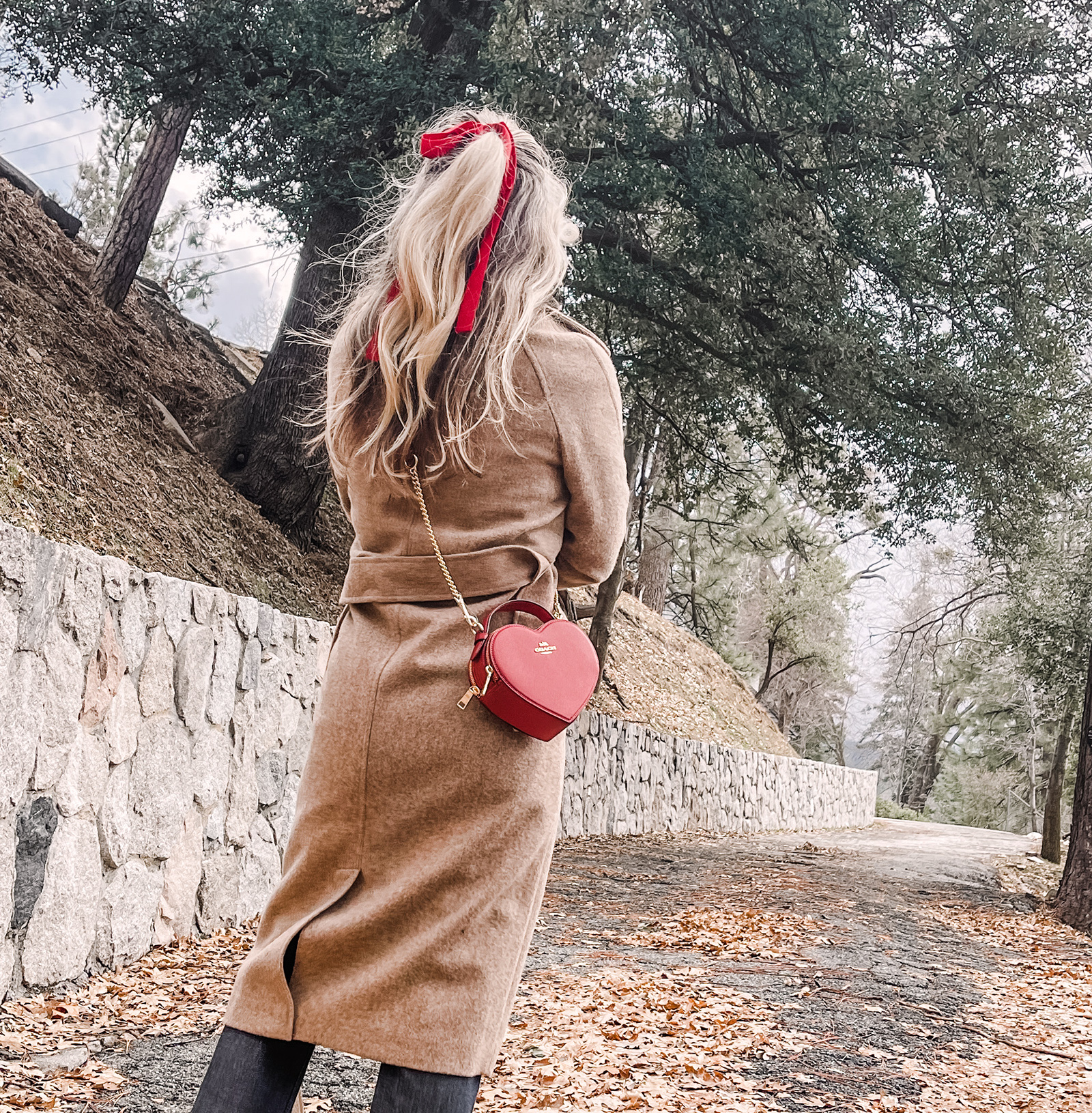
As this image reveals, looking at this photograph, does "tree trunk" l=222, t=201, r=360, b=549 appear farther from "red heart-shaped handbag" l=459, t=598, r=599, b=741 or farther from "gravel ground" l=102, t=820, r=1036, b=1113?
"red heart-shaped handbag" l=459, t=598, r=599, b=741

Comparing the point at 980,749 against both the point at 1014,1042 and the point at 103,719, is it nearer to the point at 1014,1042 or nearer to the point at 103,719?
the point at 1014,1042

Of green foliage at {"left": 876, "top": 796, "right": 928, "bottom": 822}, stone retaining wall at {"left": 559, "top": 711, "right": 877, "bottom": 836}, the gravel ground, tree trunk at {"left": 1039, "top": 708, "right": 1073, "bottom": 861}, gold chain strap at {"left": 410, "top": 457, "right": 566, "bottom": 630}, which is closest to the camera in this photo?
gold chain strap at {"left": 410, "top": 457, "right": 566, "bottom": 630}

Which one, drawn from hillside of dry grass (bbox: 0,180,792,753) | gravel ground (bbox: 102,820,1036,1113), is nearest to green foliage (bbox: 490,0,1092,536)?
hillside of dry grass (bbox: 0,180,792,753)

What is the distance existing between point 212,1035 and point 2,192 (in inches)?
380

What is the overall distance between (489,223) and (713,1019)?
3.27 metres

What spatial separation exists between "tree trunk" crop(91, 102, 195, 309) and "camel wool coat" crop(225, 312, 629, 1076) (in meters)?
9.57

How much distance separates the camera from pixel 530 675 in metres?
1.52

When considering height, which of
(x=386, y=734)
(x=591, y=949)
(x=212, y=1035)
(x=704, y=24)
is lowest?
(x=212, y=1035)

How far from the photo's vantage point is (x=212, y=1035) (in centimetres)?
335

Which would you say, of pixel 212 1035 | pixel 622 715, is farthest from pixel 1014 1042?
pixel 622 715

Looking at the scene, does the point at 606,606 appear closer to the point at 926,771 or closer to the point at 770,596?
the point at 770,596

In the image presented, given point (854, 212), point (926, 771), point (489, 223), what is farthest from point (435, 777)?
point (926, 771)

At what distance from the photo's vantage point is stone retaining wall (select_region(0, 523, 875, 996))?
338 cm

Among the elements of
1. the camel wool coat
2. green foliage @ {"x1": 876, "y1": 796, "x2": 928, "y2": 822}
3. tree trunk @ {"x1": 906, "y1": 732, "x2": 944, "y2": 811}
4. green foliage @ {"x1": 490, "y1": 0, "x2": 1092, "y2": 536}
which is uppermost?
green foliage @ {"x1": 490, "y1": 0, "x2": 1092, "y2": 536}
